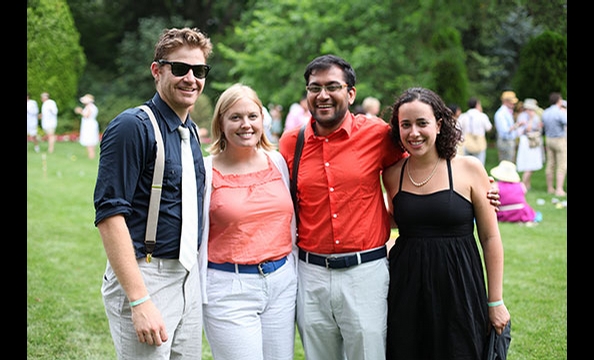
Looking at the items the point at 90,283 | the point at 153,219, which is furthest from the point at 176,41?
the point at 90,283

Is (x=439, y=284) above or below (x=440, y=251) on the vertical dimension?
below

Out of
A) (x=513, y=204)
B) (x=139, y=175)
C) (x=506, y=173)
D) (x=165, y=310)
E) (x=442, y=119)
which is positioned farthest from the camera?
(x=513, y=204)

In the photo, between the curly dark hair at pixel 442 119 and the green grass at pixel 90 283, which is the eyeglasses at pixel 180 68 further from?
the green grass at pixel 90 283

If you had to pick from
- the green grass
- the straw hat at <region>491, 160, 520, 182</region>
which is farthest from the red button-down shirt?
the straw hat at <region>491, 160, 520, 182</region>

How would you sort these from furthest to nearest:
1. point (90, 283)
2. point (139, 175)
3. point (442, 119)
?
1. point (90, 283)
2. point (442, 119)
3. point (139, 175)

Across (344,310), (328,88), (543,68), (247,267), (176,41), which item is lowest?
(344,310)

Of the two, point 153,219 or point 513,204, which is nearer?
point 153,219

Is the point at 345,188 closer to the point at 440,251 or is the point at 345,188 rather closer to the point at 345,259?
the point at 345,259

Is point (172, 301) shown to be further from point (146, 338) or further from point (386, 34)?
point (386, 34)

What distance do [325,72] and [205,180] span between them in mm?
988

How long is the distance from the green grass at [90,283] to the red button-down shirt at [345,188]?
211 cm

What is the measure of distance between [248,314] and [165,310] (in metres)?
0.62

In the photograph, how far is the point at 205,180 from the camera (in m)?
3.45

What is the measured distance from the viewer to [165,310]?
→ 3008mm
